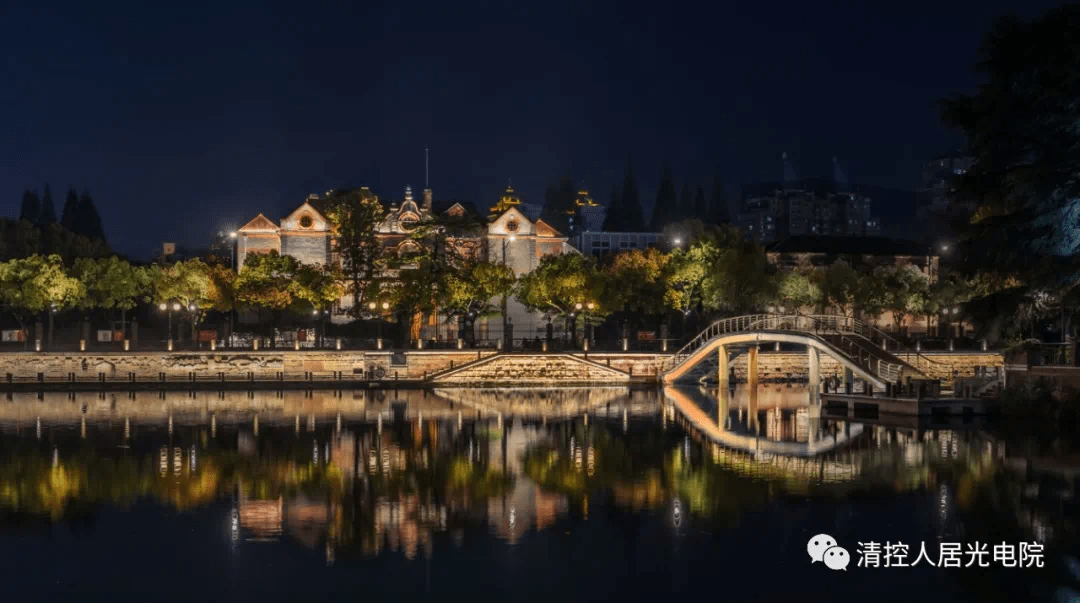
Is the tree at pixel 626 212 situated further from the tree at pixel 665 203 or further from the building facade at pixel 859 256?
the building facade at pixel 859 256

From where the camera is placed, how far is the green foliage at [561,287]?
67.9 metres

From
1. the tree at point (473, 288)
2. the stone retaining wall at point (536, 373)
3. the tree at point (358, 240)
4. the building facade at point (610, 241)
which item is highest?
the building facade at point (610, 241)

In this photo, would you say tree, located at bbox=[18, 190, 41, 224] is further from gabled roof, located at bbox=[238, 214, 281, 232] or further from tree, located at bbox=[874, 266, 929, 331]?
tree, located at bbox=[874, 266, 929, 331]

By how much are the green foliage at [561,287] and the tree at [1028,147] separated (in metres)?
30.3

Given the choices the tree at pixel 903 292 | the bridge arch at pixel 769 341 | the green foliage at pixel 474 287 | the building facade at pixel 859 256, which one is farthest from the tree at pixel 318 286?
the tree at pixel 903 292

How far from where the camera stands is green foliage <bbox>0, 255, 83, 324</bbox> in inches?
2630

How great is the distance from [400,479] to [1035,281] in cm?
2160

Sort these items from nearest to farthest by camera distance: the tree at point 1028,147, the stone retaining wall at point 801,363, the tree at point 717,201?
the tree at point 1028,147 < the stone retaining wall at point 801,363 < the tree at point 717,201

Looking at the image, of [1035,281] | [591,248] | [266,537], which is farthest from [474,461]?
[591,248]

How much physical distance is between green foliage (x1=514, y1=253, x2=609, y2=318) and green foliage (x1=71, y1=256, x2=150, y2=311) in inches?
961

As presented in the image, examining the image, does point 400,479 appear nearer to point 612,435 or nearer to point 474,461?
point 474,461

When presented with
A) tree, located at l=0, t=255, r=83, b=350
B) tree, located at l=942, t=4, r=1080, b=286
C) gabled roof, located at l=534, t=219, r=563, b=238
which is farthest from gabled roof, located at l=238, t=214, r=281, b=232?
tree, located at l=942, t=4, r=1080, b=286

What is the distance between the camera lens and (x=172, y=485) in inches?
1151

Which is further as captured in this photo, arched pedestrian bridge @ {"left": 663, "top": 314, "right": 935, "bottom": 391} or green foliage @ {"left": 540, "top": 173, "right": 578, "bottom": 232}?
green foliage @ {"left": 540, "top": 173, "right": 578, "bottom": 232}
